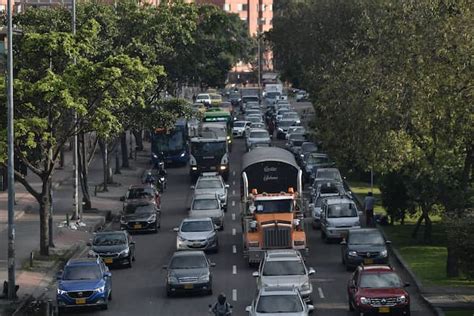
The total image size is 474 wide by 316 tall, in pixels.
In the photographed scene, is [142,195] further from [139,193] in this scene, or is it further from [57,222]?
[57,222]

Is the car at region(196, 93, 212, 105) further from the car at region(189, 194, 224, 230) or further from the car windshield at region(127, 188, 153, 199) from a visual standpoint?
the car at region(189, 194, 224, 230)

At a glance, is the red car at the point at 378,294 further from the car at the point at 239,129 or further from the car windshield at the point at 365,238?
the car at the point at 239,129

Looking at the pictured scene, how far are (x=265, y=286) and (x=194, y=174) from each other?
3582 cm

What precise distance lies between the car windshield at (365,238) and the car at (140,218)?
13.1 meters

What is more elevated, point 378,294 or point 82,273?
point 378,294

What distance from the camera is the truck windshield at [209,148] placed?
69625 mm

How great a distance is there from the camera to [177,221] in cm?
5650

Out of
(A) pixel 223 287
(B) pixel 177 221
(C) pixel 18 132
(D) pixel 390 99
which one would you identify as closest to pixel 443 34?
(D) pixel 390 99

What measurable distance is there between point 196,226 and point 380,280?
1397 cm

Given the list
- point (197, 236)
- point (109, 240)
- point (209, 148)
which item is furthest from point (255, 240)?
point (209, 148)

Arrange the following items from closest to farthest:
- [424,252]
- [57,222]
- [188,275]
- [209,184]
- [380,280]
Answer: [380,280]
[188,275]
[424,252]
[57,222]
[209,184]

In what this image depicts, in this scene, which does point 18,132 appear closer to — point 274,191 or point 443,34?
point 274,191

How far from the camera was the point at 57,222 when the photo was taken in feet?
183

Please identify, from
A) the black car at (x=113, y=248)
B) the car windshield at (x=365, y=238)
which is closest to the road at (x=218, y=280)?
the black car at (x=113, y=248)
